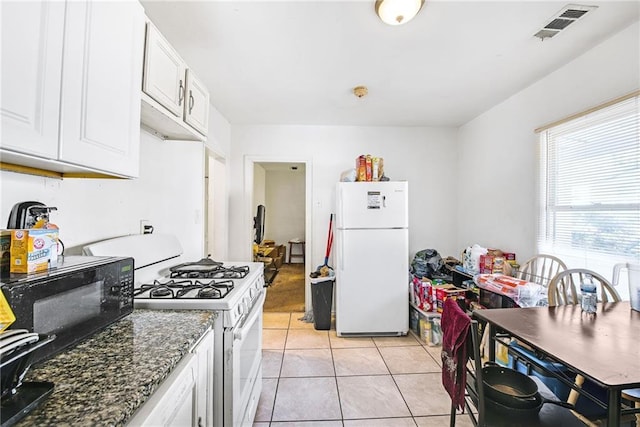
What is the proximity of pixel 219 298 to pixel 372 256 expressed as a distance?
194cm

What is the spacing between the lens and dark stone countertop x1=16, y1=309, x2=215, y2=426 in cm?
55

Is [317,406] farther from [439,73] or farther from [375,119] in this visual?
[375,119]

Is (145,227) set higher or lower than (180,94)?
lower

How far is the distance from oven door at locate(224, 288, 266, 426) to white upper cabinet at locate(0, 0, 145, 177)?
2.77ft

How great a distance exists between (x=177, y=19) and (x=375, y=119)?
225 cm

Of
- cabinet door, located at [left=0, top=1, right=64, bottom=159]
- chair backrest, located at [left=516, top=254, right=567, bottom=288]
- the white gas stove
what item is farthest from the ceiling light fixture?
chair backrest, located at [left=516, top=254, right=567, bottom=288]

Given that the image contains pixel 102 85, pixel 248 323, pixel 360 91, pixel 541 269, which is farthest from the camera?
pixel 360 91

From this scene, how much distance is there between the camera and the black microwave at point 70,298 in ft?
2.27

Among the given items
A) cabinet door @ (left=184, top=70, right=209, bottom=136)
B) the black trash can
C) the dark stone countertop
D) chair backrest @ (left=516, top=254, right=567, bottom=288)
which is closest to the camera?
the dark stone countertop

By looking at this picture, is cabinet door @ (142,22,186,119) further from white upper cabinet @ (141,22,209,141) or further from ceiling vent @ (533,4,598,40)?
ceiling vent @ (533,4,598,40)

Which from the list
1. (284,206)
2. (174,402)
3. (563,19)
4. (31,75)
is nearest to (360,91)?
(563,19)

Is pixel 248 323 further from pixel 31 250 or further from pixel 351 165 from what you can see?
pixel 351 165

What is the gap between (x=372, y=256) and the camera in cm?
288

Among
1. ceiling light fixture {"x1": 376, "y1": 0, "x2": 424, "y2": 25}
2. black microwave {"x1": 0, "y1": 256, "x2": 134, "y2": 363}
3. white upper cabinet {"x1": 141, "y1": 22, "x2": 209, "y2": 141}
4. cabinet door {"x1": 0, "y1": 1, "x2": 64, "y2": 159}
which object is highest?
ceiling light fixture {"x1": 376, "y1": 0, "x2": 424, "y2": 25}
